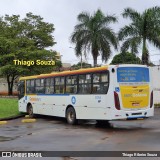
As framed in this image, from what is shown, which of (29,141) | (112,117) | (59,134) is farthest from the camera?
(112,117)

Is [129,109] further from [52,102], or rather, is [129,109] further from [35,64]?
[35,64]

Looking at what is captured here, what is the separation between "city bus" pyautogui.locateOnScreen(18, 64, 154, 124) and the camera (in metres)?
17.0

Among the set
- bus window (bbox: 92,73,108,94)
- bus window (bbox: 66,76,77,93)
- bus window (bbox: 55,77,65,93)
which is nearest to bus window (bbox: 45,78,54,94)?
bus window (bbox: 55,77,65,93)

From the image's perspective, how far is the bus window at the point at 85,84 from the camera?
18.5 m

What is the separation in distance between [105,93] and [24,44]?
160 feet

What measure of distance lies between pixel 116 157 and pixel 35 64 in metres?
54.8

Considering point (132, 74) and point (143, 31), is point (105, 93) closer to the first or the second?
point (132, 74)

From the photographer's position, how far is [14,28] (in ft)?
217

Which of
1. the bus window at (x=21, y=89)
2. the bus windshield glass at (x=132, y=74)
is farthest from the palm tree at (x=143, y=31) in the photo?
the bus windshield glass at (x=132, y=74)

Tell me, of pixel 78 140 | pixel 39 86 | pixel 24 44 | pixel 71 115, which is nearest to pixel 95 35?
pixel 24 44

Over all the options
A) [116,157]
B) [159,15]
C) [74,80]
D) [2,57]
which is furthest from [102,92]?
[2,57]

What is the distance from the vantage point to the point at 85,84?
1877 centimetres

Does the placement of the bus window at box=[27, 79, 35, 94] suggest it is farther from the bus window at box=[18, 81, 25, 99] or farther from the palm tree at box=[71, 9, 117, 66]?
the palm tree at box=[71, 9, 117, 66]

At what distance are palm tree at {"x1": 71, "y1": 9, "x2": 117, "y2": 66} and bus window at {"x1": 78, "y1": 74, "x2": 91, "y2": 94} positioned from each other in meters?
27.6
